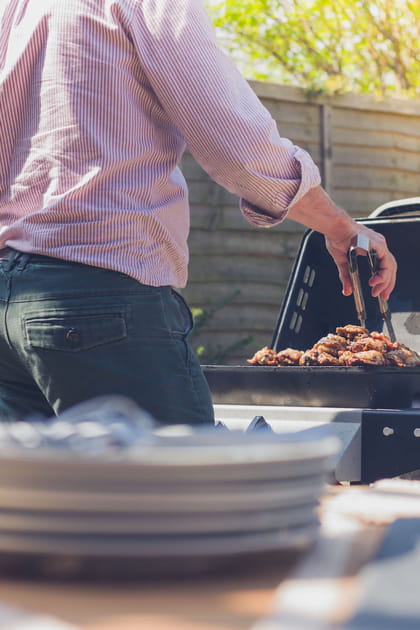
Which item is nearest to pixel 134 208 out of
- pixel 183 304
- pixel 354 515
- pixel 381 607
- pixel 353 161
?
pixel 183 304

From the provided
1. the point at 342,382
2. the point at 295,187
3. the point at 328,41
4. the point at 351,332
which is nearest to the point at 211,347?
the point at 351,332

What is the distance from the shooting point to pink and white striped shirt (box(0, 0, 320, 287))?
1.71 metres

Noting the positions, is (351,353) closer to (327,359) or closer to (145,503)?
(327,359)

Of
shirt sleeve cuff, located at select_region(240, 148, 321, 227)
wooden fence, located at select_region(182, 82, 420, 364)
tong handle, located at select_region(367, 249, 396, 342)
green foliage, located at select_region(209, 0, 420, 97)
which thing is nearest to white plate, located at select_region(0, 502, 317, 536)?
shirt sleeve cuff, located at select_region(240, 148, 321, 227)

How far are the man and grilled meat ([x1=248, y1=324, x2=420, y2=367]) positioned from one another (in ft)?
2.34

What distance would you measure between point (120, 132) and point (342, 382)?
880mm

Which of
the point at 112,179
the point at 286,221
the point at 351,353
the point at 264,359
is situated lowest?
the point at 286,221

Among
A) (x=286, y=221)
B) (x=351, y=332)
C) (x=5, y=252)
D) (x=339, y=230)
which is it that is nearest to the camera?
(x=5, y=252)

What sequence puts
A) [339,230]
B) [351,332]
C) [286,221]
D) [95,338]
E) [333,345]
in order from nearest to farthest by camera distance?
[95,338] < [339,230] < [333,345] < [351,332] < [286,221]

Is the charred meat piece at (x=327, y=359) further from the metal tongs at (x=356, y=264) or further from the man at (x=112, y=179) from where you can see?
the man at (x=112, y=179)

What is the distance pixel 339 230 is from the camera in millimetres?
2121

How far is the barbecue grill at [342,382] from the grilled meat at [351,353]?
5.2 inches

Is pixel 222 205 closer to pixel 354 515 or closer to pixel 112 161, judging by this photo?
pixel 112 161

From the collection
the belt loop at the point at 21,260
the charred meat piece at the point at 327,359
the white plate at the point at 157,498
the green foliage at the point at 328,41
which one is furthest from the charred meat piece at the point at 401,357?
the green foliage at the point at 328,41
